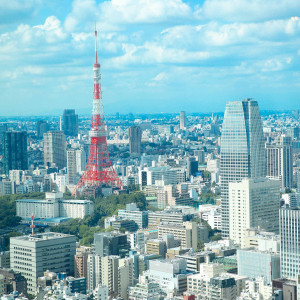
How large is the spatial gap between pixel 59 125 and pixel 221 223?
38.8 meters

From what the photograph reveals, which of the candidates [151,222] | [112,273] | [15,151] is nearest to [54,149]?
[15,151]

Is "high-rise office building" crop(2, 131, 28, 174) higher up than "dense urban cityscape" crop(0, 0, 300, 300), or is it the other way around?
"high-rise office building" crop(2, 131, 28, 174)

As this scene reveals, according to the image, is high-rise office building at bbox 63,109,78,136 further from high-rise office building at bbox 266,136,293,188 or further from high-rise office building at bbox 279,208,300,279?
high-rise office building at bbox 279,208,300,279

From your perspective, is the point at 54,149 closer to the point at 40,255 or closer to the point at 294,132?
the point at 294,132

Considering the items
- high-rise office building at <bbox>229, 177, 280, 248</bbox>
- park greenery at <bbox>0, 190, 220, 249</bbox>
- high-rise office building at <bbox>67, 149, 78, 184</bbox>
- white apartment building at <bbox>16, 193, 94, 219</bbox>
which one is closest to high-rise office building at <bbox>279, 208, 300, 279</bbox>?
high-rise office building at <bbox>229, 177, 280, 248</bbox>

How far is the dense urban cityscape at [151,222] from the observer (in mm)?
16031

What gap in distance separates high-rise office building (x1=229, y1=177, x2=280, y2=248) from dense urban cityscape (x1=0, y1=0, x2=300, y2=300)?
0.03 m

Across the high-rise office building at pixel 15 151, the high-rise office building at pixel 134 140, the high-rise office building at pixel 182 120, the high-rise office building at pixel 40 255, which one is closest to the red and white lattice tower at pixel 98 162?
the high-rise office building at pixel 15 151

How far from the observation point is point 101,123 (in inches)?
1220

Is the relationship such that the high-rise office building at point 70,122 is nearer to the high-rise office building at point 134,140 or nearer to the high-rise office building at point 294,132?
the high-rise office building at point 134,140

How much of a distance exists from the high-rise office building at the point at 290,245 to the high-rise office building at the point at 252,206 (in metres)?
4.29

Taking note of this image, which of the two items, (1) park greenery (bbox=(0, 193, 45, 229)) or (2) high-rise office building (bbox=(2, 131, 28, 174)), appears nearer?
(1) park greenery (bbox=(0, 193, 45, 229))

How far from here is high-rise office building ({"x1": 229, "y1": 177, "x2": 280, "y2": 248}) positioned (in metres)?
21.3

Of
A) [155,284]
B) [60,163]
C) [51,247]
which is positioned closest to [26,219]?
[51,247]
